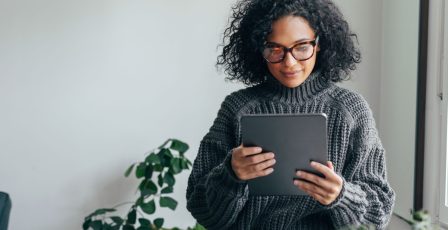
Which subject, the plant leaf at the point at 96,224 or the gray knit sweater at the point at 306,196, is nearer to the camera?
the gray knit sweater at the point at 306,196

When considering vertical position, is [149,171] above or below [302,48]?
below

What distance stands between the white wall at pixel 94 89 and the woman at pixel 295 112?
154cm

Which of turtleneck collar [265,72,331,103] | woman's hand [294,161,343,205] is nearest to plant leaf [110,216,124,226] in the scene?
turtleneck collar [265,72,331,103]

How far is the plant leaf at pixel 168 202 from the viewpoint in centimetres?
280

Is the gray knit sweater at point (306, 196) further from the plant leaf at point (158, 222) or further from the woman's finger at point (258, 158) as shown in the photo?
the plant leaf at point (158, 222)

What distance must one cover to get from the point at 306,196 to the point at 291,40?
292 mm

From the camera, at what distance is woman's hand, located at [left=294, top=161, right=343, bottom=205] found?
119 cm

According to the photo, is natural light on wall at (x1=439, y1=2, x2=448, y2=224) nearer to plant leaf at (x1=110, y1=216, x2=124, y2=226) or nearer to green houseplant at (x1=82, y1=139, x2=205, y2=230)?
Answer: green houseplant at (x1=82, y1=139, x2=205, y2=230)

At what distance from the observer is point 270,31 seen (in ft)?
4.15

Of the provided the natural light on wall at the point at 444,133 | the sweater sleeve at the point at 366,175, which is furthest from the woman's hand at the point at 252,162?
the natural light on wall at the point at 444,133

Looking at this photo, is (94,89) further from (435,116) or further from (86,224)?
(435,116)

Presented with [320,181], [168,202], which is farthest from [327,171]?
[168,202]

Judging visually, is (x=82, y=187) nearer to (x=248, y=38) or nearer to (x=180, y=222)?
(x=180, y=222)

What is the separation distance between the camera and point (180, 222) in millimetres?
3020
